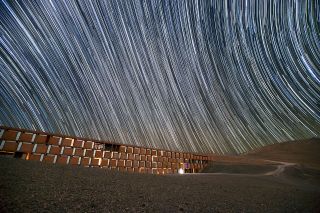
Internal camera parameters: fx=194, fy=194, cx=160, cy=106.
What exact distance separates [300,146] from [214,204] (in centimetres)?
7825

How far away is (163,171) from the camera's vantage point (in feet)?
54.2

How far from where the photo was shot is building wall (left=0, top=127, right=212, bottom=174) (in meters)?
8.69

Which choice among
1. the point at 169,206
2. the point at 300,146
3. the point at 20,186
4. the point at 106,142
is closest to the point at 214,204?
the point at 169,206

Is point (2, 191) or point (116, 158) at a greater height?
point (116, 158)

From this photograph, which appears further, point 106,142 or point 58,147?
point 106,142

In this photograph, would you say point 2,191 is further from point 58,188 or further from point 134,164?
point 134,164

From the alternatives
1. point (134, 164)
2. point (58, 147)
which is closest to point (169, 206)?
point (58, 147)

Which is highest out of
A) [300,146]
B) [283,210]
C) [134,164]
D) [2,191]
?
[300,146]

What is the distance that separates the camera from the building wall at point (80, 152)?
8.69 metres

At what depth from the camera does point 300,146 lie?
215 feet

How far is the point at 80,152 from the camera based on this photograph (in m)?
11.0

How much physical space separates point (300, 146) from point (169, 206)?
79.1 meters

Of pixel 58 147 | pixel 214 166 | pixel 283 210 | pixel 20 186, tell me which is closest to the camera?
pixel 20 186

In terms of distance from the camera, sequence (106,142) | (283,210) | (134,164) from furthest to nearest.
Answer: (134,164) → (106,142) → (283,210)
